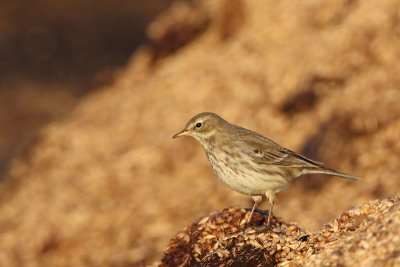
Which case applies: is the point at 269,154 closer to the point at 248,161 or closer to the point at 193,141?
the point at 248,161

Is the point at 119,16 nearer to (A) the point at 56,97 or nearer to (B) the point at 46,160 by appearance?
(A) the point at 56,97

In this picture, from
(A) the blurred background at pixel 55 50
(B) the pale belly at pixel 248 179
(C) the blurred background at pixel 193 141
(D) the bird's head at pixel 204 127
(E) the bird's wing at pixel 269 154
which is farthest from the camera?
(A) the blurred background at pixel 55 50

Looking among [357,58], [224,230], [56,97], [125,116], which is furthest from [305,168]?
[56,97]

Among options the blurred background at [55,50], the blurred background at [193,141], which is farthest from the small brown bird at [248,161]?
the blurred background at [55,50]

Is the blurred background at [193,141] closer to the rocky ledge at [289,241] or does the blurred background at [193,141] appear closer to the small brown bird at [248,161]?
the small brown bird at [248,161]

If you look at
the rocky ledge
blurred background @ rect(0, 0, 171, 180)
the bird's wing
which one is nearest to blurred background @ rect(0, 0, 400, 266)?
the bird's wing

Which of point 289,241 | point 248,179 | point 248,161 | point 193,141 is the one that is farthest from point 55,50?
point 289,241

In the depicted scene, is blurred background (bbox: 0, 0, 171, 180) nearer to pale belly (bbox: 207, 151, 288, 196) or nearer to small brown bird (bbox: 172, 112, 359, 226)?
small brown bird (bbox: 172, 112, 359, 226)
